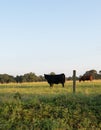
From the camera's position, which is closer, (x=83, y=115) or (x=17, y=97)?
(x=83, y=115)

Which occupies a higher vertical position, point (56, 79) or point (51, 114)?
point (56, 79)

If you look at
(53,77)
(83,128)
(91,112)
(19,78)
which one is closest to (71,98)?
(91,112)

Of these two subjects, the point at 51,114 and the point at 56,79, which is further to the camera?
the point at 56,79

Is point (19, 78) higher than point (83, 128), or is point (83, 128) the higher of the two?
point (19, 78)

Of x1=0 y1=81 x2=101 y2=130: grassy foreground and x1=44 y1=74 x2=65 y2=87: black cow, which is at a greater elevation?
x1=44 y1=74 x2=65 y2=87: black cow

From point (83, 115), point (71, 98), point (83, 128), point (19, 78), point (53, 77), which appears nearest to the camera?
point (83, 128)

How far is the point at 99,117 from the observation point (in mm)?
13648

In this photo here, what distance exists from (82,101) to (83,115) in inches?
69.8

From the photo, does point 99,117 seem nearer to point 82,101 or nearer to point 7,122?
point 82,101

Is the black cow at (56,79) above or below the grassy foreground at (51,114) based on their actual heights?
above

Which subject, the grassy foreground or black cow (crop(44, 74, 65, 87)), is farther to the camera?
black cow (crop(44, 74, 65, 87))

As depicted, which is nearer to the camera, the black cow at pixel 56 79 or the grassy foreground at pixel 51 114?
the grassy foreground at pixel 51 114

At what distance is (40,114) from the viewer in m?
13.7

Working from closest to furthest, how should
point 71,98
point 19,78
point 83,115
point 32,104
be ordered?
point 83,115
point 32,104
point 71,98
point 19,78
